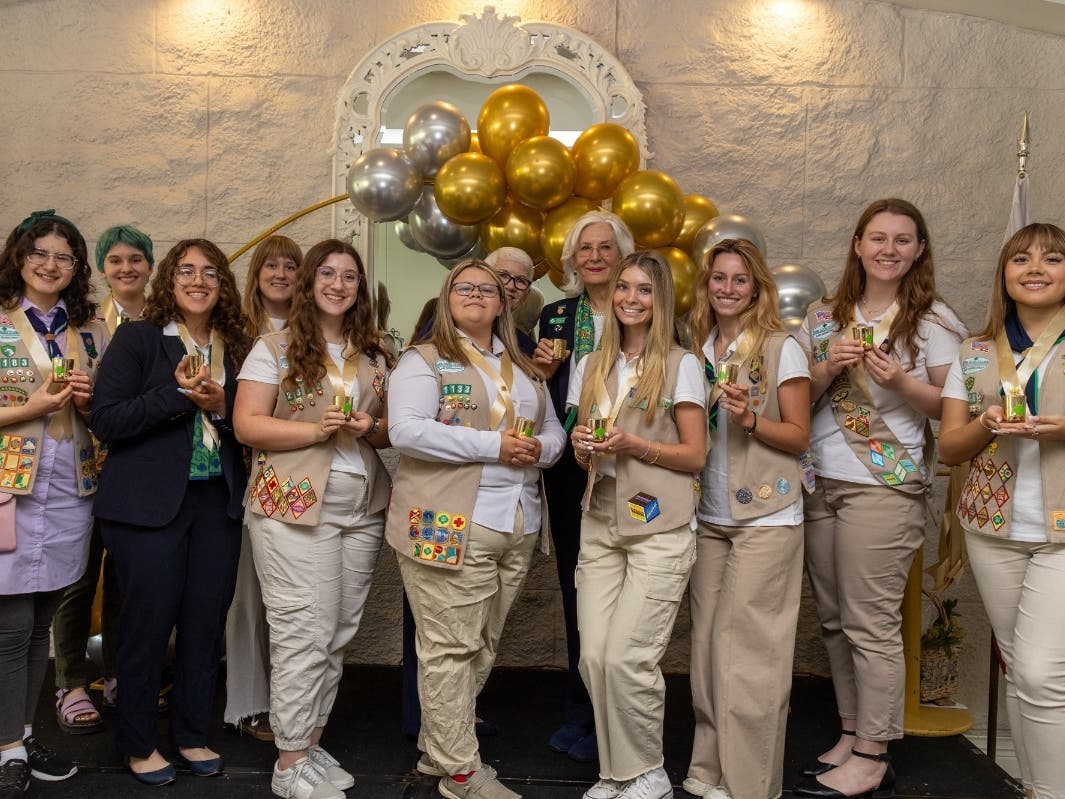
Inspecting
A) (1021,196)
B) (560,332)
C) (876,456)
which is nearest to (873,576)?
(876,456)

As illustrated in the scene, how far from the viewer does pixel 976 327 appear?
4859mm

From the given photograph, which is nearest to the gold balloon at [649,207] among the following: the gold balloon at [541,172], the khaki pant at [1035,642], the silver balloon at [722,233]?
the silver balloon at [722,233]

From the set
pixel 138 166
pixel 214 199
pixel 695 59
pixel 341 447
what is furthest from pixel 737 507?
pixel 138 166

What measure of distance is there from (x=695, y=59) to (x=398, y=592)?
9.90ft

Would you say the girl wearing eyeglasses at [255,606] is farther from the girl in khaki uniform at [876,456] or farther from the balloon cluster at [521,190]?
the girl in khaki uniform at [876,456]

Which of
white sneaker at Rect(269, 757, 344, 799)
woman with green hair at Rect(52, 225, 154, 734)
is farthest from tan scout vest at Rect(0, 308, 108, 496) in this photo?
white sneaker at Rect(269, 757, 344, 799)

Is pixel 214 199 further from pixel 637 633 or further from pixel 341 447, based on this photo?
pixel 637 633

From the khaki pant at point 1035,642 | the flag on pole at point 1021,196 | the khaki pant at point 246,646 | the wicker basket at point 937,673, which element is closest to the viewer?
the khaki pant at point 1035,642

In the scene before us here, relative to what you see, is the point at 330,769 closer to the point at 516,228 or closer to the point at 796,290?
the point at 516,228

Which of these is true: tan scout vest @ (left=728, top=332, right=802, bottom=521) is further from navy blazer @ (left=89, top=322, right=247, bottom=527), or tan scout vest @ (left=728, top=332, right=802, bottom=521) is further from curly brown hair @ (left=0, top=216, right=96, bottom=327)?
curly brown hair @ (left=0, top=216, right=96, bottom=327)

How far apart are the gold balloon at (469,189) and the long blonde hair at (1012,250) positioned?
5.88 feet

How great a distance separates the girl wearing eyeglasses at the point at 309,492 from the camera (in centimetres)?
307

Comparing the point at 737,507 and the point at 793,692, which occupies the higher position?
the point at 737,507

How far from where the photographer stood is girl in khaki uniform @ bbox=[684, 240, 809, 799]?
302 cm
